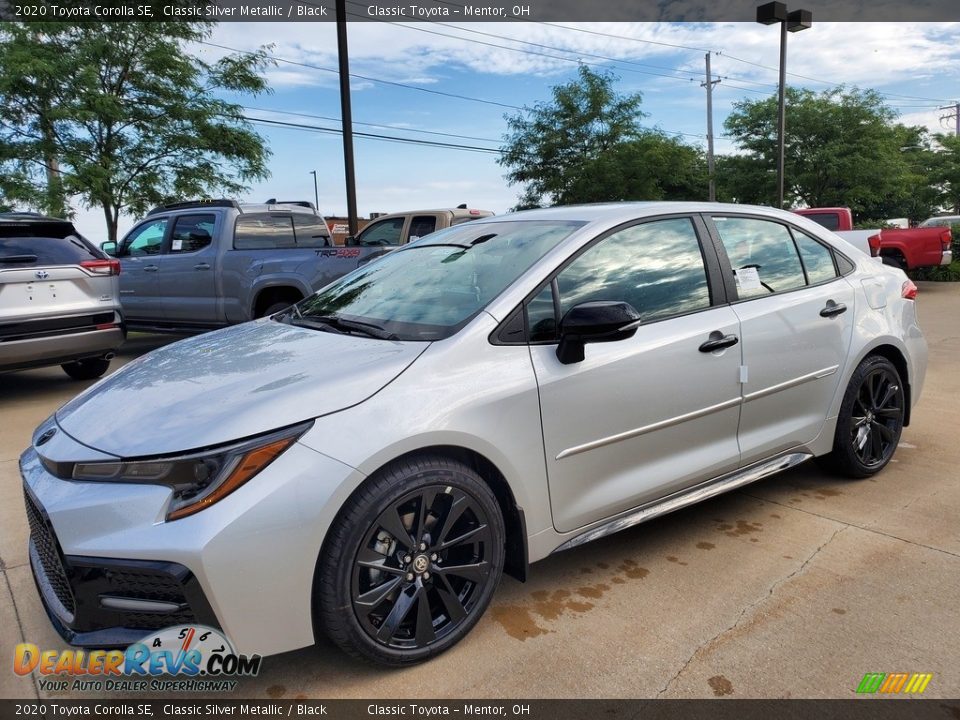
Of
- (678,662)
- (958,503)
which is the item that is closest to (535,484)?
(678,662)

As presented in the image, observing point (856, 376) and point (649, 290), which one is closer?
point (649, 290)

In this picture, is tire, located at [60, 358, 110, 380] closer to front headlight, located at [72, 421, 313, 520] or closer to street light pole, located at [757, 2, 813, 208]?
front headlight, located at [72, 421, 313, 520]

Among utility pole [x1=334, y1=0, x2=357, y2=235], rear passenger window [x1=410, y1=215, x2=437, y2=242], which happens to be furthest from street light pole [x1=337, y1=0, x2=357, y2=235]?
rear passenger window [x1=410, y1=215, x2=437, y2=242]

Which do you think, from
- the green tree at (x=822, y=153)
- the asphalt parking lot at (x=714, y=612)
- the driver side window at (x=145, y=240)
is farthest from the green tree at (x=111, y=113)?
the green tree at (x=822, y=153)

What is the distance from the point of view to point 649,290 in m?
3.21

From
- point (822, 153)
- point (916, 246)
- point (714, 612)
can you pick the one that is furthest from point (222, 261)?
point (822, 153)

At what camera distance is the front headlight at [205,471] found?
2.14 meters

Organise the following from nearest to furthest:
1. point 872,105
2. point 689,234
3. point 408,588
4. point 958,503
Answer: point 408,588 → point 689,234 → point 958,503 → point 872,105

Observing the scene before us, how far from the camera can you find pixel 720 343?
3230 mm

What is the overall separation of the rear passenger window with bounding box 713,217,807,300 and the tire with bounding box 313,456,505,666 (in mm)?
1819

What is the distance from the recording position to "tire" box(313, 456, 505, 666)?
2.28 meters

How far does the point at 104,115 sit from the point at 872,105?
Result: 1980 centimetres

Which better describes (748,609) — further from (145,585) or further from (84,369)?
(84,369)

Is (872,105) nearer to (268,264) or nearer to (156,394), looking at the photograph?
(268,264)
